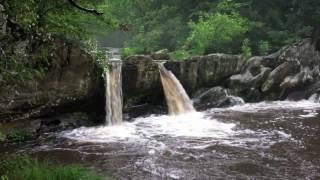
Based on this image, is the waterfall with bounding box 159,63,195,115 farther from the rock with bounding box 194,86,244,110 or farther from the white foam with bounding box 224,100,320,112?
the white foam with bounding box 224,100,320,112

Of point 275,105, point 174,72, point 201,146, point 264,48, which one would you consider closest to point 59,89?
point 201,146

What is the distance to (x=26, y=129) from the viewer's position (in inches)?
628

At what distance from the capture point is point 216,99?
74.0ft

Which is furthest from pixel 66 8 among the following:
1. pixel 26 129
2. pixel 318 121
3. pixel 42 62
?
pixel 318 121

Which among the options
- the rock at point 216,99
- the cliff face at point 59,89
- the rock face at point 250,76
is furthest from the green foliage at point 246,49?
the cliff face at point 59,89

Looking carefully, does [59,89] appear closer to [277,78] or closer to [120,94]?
[120,94]

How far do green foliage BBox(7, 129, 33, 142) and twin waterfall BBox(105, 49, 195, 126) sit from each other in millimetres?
3313

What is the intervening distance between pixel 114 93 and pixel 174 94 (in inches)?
138

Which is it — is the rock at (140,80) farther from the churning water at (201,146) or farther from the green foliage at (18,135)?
the green foliage at (18,135)

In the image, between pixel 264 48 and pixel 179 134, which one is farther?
pixel 264 48

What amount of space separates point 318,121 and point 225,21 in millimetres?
11616

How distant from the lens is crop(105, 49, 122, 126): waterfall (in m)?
18.2

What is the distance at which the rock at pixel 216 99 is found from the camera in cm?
2233

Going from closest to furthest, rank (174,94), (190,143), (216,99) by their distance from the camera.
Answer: (190,143) → (174,94) → (216,99)
